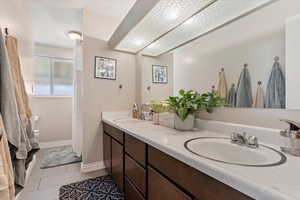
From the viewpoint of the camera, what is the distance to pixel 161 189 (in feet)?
2.74

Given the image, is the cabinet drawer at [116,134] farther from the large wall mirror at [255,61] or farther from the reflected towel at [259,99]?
the reflected towel at [259,99]

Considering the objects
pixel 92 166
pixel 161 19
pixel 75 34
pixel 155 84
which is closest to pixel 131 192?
pixel 92 166

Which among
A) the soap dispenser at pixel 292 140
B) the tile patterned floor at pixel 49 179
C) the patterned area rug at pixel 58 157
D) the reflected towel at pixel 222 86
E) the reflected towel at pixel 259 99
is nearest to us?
the soap dispenser at pixel 292 140

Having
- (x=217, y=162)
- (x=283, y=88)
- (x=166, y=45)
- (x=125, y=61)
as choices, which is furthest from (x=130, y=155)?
(x=125, y=61)

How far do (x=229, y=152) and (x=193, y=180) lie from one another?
0.37 meters

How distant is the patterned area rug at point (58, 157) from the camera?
2.33 m

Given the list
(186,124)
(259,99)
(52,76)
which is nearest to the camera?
(259,99)

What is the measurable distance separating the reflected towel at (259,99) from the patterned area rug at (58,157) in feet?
8.70

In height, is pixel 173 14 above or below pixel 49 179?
above

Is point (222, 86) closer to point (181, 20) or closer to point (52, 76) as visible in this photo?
point (181, 20)

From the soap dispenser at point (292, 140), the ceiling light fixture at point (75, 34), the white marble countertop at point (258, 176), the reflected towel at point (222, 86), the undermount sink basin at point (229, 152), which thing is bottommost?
the undermount sink basin at point (229, 152)

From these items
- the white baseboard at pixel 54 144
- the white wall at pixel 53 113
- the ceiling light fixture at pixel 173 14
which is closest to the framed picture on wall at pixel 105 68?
the ceiling light fixture at pixel 173 14

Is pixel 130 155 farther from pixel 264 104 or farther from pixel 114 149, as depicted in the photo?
pixel 264 104

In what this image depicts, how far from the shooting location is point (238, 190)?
17.6 inches
